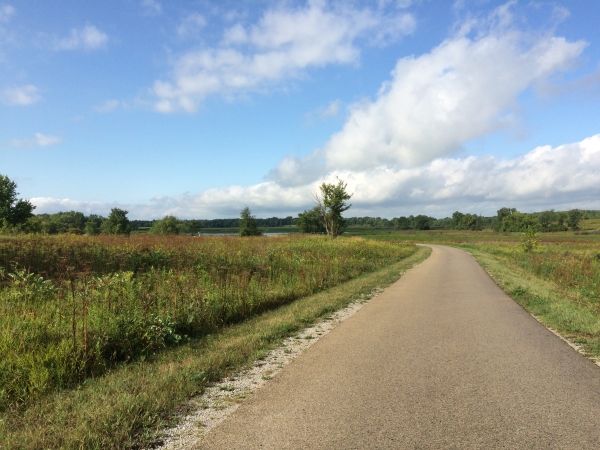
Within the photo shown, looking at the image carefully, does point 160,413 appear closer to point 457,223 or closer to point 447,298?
point 447,298

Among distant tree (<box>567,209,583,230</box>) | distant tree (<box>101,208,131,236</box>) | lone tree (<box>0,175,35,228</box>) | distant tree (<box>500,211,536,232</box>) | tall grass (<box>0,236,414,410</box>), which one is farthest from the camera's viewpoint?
distant tree (<box>567,209,583,230</box>)

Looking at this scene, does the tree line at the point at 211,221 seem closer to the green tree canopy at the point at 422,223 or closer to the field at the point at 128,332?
the green tree canopy at the point at 422,223

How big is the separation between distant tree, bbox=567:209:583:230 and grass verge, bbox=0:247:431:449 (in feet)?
487

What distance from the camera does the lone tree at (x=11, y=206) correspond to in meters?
46.6

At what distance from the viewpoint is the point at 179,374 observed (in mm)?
5062

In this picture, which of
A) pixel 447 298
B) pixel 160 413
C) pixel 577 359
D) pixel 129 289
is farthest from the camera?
pixel 447 298

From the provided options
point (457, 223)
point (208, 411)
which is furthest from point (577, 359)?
point (457, 223)

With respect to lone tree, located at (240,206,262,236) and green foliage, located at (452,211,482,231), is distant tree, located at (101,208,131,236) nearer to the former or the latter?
lone tree, located at (240,206,262,236)

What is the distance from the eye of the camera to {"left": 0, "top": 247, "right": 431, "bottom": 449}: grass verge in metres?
3.49

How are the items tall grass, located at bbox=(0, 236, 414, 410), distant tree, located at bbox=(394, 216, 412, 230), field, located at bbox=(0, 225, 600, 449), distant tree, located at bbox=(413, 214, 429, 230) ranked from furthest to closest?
Answer: distant tree, located at bbox=(394, 216, 412, 230), distant tree, located at bbox=(413, 214, 429, 230), tall grass, located at bbox=(0, 236, 414, 410), field, located at bbox=(0, 225, 600, 449)

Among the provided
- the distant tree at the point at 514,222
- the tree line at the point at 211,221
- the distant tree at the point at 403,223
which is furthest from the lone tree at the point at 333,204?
the distant tree at the point at 403,223

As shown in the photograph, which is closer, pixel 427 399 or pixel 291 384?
pixel 427 399

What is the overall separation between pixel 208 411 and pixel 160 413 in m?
0.51

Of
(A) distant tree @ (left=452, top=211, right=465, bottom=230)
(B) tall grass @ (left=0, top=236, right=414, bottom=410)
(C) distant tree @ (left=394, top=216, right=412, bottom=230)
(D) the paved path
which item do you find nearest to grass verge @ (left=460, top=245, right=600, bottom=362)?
(D) the paved path
